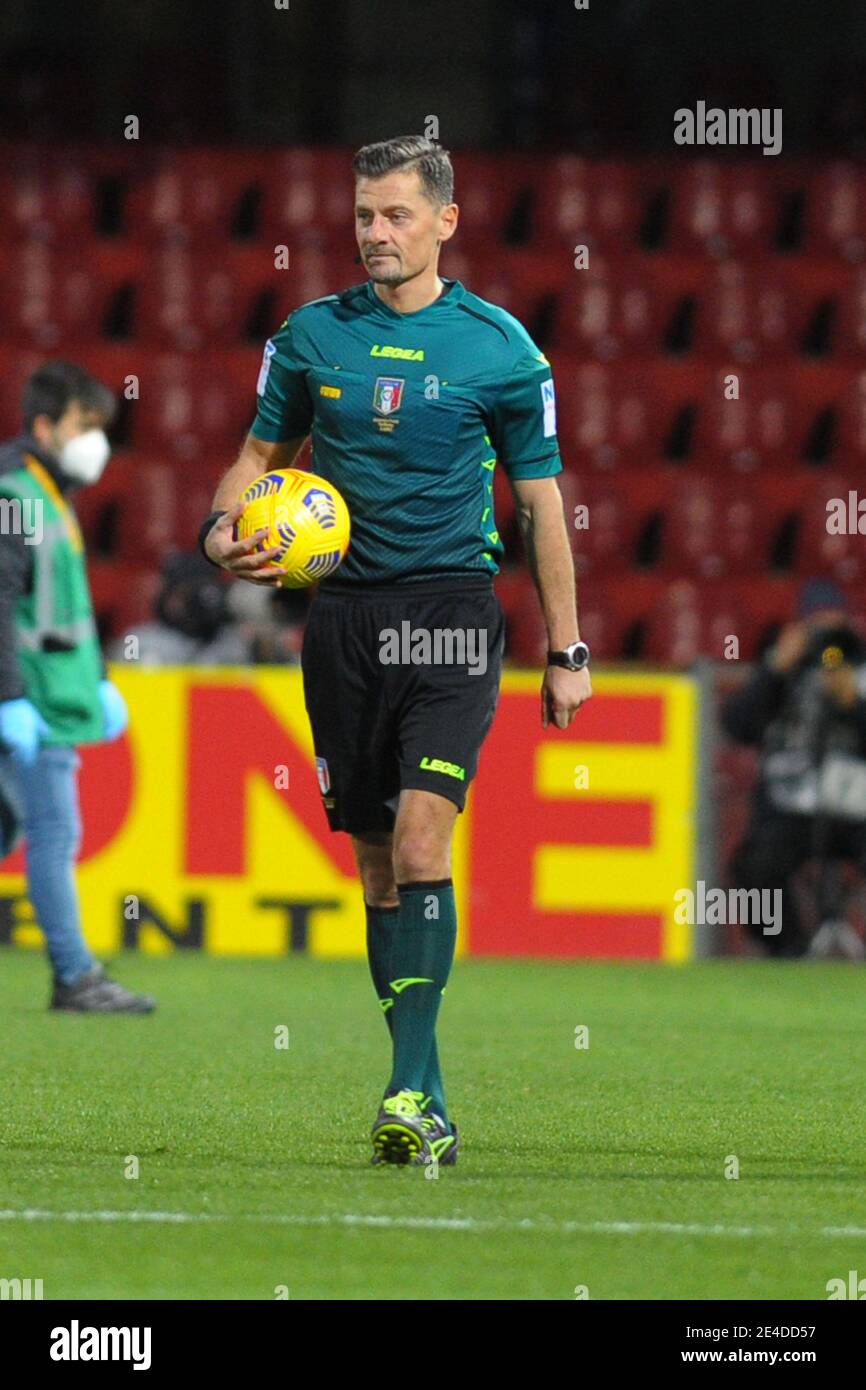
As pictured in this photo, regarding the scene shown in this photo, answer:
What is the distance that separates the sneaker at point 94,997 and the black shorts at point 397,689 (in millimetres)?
3554

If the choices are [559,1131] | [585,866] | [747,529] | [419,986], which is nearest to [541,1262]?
[419,986]

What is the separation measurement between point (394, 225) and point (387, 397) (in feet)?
1.19

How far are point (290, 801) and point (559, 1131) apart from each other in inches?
237

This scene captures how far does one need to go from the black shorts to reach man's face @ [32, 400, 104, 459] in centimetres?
370

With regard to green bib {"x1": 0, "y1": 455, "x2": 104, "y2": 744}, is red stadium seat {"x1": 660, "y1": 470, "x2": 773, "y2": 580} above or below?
above

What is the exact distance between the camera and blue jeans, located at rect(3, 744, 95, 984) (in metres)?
9.34

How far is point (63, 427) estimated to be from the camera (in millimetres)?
9562

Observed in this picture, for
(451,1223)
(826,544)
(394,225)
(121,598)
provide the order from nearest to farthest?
(451,1223) → (394,225) → (121,598) → (826,544)

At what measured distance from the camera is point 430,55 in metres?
16.9

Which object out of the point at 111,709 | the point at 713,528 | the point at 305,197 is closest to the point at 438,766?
the point at 111,709

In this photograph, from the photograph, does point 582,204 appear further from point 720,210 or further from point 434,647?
point 434,647

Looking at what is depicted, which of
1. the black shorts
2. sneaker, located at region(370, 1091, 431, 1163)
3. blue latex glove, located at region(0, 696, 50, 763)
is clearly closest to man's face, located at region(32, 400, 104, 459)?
blue latex glove, located at region(0, 696, 50, 763)

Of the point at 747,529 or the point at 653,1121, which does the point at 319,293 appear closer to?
the point at 747,529

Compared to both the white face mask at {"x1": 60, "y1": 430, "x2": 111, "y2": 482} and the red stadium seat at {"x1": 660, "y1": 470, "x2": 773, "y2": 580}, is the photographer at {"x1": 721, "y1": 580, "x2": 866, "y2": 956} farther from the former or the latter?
the white face mask at {"x1": 60, "y1": 430, "x2": 111, "y2": 482}
